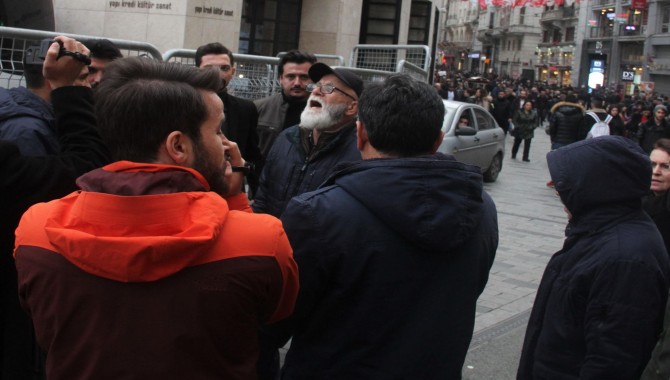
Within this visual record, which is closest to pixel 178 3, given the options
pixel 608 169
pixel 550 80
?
pixel 608 169

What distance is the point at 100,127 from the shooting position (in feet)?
6.49

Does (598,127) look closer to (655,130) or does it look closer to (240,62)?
(655,130)

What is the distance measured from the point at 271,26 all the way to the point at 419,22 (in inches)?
252

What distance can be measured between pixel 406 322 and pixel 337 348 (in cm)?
23

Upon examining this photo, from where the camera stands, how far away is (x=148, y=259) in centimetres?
171

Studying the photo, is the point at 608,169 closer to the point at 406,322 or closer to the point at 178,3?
the point at 406,322

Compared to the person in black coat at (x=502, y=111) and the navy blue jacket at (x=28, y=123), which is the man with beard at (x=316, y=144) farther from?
the person in black coat at (x=502, y=111)

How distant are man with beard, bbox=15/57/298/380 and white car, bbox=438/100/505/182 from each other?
10962 mm

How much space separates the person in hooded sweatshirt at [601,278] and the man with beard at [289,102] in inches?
121

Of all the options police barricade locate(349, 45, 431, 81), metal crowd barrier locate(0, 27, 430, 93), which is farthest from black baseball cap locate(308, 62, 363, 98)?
police barricade locate(349, 45, 431, 81)

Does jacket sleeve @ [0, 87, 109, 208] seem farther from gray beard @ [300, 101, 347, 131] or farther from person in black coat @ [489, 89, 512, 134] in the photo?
person in black coat @ [489, 89, 512, 134]

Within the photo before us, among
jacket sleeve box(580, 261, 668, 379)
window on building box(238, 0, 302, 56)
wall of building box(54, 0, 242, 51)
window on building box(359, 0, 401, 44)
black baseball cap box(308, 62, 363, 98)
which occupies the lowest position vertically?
jacket sleeve box(580, 261, 668, 379)

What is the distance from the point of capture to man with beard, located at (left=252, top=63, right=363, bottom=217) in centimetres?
388

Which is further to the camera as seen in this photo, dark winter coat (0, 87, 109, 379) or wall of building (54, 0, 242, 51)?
wall of building (54, 0, 242, 51)
